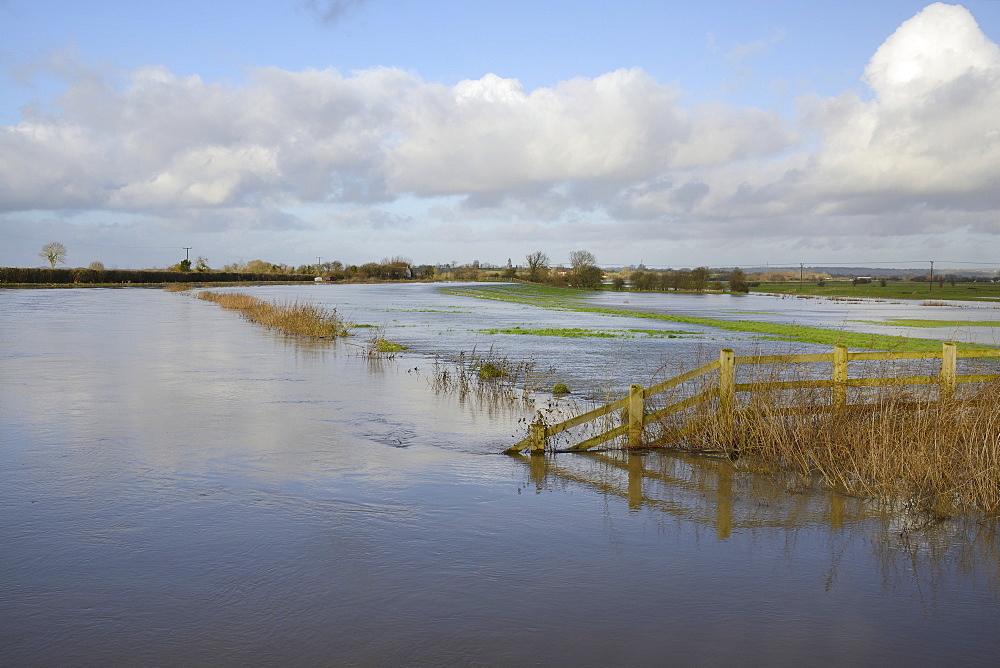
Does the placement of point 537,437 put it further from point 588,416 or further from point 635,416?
point 635,416

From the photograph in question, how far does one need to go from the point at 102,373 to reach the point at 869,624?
69.3ft

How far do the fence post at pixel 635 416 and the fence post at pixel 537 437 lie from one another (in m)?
1.42

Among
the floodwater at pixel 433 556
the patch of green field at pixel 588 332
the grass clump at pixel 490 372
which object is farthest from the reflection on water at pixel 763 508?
the patch of green field at pixel 588 332

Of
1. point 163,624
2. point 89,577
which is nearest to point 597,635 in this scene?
point 163,624

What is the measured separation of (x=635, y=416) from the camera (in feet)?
41.4

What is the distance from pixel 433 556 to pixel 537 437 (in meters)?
4.60

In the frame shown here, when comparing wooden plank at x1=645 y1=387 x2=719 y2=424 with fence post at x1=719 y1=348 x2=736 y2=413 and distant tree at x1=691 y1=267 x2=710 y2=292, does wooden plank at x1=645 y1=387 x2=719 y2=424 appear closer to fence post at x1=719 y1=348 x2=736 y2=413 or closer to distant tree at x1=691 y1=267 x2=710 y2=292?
fence post at x1=719 y1=348 x2=736 y2=413

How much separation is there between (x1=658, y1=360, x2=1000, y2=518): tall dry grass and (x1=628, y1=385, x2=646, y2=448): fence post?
47 centimetres

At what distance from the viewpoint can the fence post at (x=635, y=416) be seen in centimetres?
1230

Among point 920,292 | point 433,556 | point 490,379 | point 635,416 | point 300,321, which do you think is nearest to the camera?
point 433,556

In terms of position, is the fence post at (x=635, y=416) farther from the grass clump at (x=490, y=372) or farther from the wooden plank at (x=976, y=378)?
the grass clump at (x=490, y=372)

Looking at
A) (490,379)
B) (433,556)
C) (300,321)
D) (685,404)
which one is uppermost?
(300,321)

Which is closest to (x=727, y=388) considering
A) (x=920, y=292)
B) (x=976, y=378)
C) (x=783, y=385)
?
(x=783, y=385)

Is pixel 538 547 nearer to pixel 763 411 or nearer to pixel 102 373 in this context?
pixel 763 411
